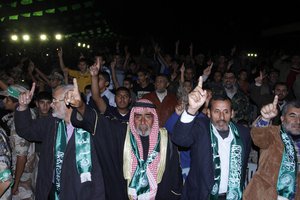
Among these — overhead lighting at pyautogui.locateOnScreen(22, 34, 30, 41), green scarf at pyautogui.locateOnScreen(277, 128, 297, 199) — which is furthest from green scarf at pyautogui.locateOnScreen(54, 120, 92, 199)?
overhead lighting at pyautogui.locateOnScreen(22, 34, 30, 41)

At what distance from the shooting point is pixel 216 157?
13.0 ft

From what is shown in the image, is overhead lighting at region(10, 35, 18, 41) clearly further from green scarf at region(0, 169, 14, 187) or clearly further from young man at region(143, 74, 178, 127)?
green scarf at region(0, 169, 14, 187)

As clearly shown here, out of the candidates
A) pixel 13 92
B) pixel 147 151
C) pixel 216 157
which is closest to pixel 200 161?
pixel 216 157

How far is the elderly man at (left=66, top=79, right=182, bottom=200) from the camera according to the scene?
405 cm

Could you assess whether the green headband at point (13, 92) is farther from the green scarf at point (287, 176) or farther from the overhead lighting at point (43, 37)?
the overhead lighting at point (43, 37)

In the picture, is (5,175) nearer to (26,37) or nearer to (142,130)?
(142,130)

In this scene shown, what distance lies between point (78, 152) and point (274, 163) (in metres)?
2.04

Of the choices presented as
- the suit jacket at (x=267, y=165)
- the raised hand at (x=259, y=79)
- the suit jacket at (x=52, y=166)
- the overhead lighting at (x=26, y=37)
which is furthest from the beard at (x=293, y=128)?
the overhead lighting at (x=26, y=37)

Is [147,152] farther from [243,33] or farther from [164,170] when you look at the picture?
[243,33]

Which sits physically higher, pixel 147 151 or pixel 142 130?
pixel 142 130

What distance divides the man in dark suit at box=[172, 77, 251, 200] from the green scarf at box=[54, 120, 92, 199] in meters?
0.89

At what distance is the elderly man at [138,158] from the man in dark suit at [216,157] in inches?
11.6

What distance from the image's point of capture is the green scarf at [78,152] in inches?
148

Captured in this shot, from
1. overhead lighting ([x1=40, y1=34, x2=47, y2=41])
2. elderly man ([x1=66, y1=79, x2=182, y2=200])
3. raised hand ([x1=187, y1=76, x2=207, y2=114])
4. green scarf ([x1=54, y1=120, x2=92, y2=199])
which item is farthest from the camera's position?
overhead lighting ([x1=40, y1=34, x2=47, y2=41])
